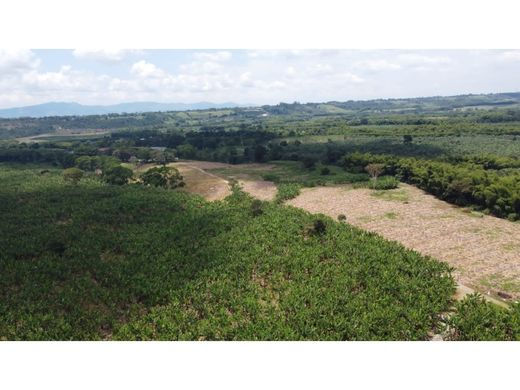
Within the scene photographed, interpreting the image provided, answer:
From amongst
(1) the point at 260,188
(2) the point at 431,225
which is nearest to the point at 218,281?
(2) the point at 431,225

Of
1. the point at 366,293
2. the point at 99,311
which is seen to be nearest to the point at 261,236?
the point at 366,293

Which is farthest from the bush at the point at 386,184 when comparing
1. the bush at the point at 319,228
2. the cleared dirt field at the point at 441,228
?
the bush at the point at 319,228

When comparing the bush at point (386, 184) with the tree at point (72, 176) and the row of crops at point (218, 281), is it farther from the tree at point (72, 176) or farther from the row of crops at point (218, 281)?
the tree at point (72, 176)

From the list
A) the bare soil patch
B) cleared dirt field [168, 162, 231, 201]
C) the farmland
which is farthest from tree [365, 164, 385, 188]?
cleared dirt field [168, 162, 231, 201]

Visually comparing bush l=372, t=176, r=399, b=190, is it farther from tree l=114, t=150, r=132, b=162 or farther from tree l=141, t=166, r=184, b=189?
tree l=114, t=150, r=132, b=162

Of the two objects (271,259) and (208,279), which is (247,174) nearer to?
(271,259)
